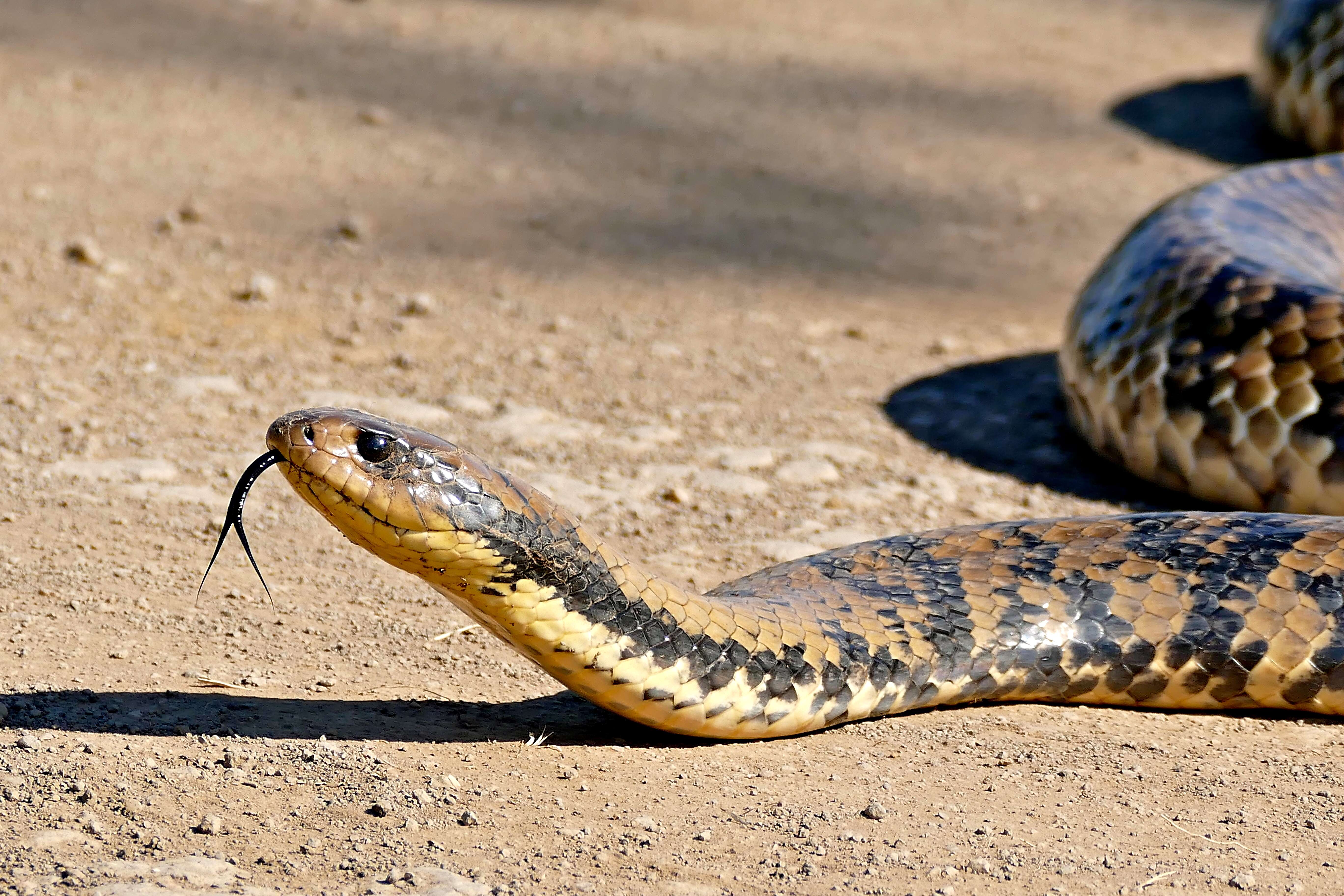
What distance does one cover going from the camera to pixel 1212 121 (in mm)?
9328

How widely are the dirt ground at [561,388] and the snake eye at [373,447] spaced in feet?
1.84

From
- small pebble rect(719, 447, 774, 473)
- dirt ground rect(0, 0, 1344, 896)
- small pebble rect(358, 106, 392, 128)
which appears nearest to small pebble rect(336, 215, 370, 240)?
dirt ground rect(0, 0, 1344, 896)

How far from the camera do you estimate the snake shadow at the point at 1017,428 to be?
5156 mm

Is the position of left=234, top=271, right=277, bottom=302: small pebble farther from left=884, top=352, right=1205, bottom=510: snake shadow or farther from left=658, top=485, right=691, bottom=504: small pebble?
left=884, top=352, right=1205, bottom=510: snake shadow

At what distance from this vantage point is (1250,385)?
4785 millimetres

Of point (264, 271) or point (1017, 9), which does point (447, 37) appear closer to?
point (264, 271)

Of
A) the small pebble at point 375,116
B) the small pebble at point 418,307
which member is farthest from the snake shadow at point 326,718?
the small pebble at point 375,116

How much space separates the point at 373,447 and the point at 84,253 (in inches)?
144

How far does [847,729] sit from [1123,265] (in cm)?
270

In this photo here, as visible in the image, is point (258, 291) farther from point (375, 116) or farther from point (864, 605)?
point (864, 605)

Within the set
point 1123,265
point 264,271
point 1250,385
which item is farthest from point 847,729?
point 264,271

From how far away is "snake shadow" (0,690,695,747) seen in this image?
3010 mm

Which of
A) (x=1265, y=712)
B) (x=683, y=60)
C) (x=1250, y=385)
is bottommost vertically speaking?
(x=1265, y=712)

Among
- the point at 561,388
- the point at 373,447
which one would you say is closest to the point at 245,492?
the point at 373,447
